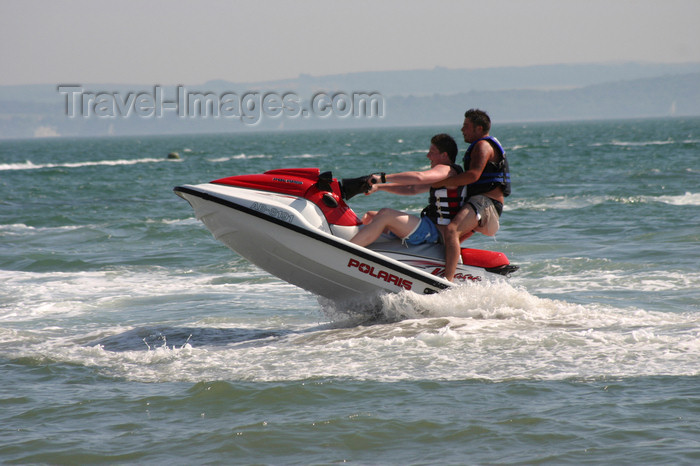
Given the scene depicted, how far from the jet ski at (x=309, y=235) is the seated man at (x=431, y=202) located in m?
0.10

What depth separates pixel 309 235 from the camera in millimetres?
6461

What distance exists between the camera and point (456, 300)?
700 centimetres

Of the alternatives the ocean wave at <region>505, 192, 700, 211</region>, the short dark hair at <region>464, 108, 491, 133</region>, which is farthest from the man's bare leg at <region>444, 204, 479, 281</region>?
the ocean wave at <region>505, 192, 700, 211</region>

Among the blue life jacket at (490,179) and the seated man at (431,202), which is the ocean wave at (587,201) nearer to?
the blue life jacket at (490,179)

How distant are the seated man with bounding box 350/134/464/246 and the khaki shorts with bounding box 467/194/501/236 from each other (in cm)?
14

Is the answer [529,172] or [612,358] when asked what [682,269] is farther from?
[529,172]

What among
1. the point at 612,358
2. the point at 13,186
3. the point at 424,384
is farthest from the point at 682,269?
the point at 13,186

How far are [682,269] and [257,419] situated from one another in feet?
22.5

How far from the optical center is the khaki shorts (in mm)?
6855

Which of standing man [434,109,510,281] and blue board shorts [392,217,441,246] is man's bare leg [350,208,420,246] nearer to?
blue board shorts [392,217,441,246]

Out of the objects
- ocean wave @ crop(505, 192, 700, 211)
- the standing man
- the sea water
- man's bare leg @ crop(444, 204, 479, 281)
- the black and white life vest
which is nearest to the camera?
the sea water

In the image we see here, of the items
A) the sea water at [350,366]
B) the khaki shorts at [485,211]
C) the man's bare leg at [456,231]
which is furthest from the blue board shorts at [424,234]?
the sea water at [350,366]

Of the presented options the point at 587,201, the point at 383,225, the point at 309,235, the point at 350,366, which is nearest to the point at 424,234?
the point at 383,225

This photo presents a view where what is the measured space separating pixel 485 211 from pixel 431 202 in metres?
0.49
